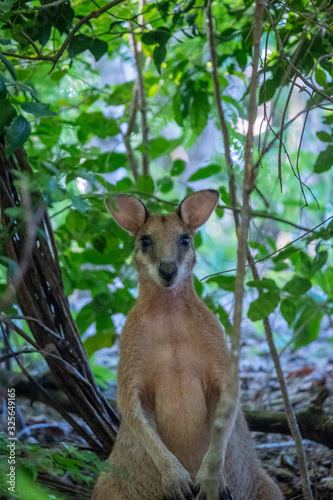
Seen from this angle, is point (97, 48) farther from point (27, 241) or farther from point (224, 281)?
point (224, 281)

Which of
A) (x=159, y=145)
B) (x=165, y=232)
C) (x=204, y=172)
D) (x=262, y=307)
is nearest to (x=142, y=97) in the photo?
(x=159, y=145)

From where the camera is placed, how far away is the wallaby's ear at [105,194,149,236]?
4262 millimetres

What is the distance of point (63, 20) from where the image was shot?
13.6ft

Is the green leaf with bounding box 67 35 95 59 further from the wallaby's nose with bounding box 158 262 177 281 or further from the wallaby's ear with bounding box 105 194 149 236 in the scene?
the wallaby's nose with bounding box 158 262 177 281

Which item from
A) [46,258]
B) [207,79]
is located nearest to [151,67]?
[207,79]

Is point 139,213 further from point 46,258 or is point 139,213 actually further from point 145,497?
point 145,497

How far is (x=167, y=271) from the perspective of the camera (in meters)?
3.96

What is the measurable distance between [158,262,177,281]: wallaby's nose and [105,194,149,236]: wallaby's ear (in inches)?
22.4

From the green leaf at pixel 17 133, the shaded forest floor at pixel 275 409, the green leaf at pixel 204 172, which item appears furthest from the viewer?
the green leaf at pixel 204 172

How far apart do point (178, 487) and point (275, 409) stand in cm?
231

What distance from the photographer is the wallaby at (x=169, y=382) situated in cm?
400

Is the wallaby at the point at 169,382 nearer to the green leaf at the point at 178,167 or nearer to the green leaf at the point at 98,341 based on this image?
the green leaf at the point at 98,341

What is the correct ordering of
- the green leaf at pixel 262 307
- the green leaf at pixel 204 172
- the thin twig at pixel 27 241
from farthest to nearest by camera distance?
the green leaf at pixel 204 172, the green leaf at pixel 262 307, the thin twig at pixel 27 241

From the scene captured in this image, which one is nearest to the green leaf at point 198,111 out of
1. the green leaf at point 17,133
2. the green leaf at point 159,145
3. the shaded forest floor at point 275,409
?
the green leaf at point 159,145
